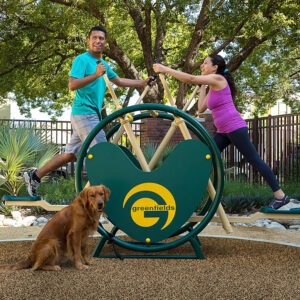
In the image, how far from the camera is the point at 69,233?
4109 mm

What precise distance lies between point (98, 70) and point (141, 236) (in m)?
1.46

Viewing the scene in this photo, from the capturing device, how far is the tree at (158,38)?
13.5 m

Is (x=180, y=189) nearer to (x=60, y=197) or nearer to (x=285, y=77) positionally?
(x=60, y=197)

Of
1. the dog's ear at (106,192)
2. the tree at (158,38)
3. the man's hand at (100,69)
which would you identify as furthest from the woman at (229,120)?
the tree at (158,38)

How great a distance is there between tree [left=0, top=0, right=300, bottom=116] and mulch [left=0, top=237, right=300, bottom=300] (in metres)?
9.61

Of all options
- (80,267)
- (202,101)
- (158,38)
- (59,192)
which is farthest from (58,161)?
(158,38)

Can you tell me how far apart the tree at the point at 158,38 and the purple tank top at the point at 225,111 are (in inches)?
348

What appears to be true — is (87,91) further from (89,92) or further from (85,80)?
(85,80)

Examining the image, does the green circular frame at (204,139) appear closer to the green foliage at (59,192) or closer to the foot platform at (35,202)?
the foot platform at (35,202)

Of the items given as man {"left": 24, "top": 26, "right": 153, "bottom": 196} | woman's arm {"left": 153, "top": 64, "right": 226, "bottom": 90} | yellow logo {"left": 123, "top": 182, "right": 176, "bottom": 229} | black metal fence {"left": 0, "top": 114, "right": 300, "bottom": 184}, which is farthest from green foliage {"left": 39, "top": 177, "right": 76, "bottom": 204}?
woman's arm {"left": 153, "top": 64, "right": 226, "bottom": 90}

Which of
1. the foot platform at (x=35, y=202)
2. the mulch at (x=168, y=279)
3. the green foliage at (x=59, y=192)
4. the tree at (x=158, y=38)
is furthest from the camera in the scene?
the tree at (x=158, y=38)

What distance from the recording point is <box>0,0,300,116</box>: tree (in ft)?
44.2

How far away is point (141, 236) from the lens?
4508 mm

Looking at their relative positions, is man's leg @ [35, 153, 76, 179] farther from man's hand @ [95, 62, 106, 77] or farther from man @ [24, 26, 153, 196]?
man's hand @ [95, 62, 106, 77]
